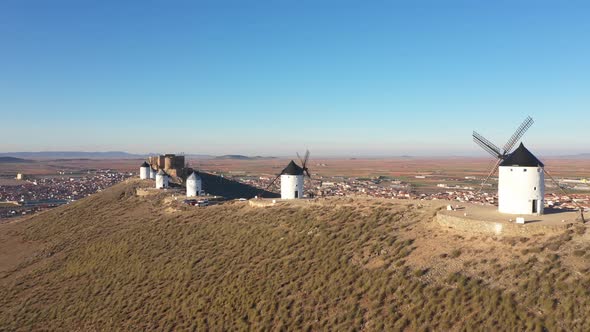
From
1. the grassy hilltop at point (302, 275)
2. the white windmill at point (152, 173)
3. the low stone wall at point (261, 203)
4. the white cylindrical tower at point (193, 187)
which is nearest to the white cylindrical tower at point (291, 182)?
the low stone wall at point (261, 203)

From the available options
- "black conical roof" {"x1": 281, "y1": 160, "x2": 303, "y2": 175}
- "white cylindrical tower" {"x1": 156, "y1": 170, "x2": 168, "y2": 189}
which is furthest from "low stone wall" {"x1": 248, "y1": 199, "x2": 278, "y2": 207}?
"white cylindrical tower" {"x1": 156, "y1": 170, "x2": 168, "y2": 189}

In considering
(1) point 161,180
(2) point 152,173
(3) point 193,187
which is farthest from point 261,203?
(2) point 152,173

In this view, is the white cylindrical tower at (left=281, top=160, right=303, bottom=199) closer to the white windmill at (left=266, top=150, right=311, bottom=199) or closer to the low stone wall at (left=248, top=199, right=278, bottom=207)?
the white windmill at (left=266, top=150, right=311, bottom=199)

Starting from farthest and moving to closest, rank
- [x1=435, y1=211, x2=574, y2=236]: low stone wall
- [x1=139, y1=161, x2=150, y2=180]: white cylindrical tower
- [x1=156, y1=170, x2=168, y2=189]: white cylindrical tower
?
[x1=139, y1=161, x2=150, y2=180]: white cylindrical tower, [x1=156, y1=170, x2=168, y2=189]: white cylindrical tower, [x1=435, y1=211, x2=574, y2=236]: low stone wall

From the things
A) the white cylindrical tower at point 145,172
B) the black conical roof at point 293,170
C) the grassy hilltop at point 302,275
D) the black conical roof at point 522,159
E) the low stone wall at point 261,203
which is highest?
the black conical roof at point 522,159

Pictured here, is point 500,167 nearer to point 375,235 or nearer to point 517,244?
point 517,244

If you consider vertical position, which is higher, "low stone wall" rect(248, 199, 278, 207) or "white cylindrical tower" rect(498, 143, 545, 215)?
"white cylindrical tower" rect(498, 143, 545, 215)

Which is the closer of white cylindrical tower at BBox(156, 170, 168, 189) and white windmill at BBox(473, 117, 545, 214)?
white windmill at BBox(473, 117, 545, 214)

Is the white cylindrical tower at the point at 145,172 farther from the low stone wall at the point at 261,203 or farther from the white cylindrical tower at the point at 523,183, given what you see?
the white cylindrical tower at the point at 523,183
